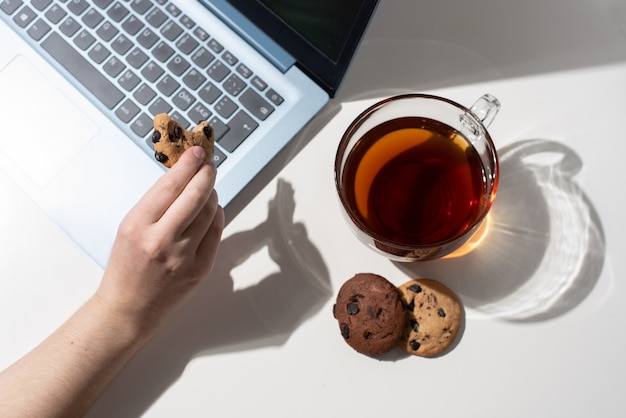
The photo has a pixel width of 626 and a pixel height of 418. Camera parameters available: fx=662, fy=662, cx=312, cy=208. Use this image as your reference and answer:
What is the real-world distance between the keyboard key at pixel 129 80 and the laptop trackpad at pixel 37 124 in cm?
6

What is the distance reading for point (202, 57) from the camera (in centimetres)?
75

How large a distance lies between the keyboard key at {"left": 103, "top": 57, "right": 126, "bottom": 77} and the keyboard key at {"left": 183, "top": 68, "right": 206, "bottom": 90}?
0.08m

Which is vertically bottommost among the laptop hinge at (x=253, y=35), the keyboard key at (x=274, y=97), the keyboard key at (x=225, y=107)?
the keyboard key at (x=225, y=107)

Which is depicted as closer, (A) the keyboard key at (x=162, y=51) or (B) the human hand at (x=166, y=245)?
(B) the human hand at (x=166, y=245)

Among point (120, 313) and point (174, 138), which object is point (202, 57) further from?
point (120, 313)

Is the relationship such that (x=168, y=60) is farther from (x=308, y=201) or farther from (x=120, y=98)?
(x=308, y=201)

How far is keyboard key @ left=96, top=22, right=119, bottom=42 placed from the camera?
76 cm

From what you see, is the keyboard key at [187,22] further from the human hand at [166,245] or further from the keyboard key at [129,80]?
the human hand at [166,245]

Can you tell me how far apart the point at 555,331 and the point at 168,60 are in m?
0.52

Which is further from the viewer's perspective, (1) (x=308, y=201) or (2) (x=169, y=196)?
(1) (x=308, y=201)

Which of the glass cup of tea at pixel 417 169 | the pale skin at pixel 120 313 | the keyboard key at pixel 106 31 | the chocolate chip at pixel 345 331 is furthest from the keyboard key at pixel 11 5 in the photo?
the chocolate chip at pixel 345 331

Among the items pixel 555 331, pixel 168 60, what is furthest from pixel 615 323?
pixel 168 60

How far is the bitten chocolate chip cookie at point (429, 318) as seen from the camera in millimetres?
699

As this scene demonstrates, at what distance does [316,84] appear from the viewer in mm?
749
